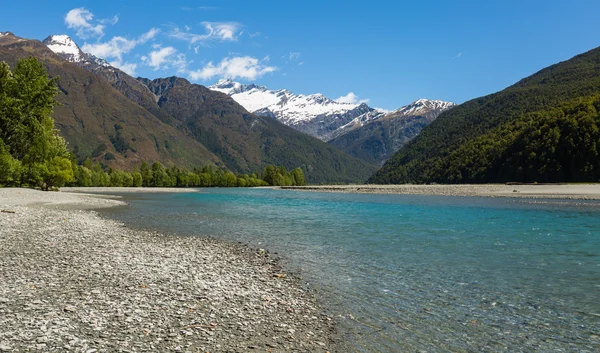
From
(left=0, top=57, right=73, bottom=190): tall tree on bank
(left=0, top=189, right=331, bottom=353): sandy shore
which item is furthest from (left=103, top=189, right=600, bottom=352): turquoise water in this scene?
→ (left=0, top=57, right=73, bottom=190): tall tree on bank

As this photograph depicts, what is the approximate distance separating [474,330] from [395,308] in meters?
2.93

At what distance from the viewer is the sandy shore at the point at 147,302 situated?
10.2m

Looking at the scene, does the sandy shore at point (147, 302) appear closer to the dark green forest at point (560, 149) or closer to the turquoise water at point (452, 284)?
the turquoise water at point (452, 284)

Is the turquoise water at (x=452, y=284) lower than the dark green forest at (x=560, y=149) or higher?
lower

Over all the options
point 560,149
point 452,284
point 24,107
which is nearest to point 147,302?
point 452,284

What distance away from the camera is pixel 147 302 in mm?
13227

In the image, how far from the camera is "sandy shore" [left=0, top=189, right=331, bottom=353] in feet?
33.3

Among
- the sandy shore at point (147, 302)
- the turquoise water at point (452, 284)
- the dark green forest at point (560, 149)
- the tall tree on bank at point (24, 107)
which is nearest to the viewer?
the sandy shore at point (147, 302)

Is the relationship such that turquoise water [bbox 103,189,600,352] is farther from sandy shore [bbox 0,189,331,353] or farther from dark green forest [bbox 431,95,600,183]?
dark green forest [bbox 431,95,600,183]

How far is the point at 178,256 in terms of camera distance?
22.4 m

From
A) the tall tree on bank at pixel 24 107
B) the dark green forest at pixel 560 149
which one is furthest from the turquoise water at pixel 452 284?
the dark green forest at pixel 560 149

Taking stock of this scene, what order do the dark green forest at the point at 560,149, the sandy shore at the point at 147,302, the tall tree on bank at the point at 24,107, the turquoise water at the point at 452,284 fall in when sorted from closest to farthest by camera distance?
1. the sandy shore at the point at 147,302
2. the turquoise water at the point at 452,284
3. the tall tree on bank at the point at 24,107
4. the dark green forest at the point at 560,149

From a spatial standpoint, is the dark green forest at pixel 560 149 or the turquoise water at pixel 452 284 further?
the dark green forest at pixel 560 149

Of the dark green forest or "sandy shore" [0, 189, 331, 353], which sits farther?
the dark green forest
